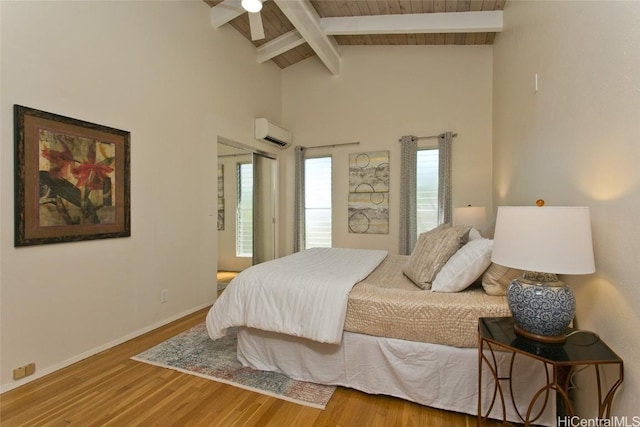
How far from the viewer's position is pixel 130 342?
2.55 meters

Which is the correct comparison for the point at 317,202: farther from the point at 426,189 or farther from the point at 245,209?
the point at 426,189

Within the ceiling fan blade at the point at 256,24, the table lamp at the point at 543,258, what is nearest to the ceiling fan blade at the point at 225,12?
the ceiling fan blade at the point at 256,24

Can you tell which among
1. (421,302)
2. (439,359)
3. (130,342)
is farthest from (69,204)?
(439,359)

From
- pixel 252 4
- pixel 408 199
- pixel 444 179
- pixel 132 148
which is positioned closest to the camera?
pixel 252 4

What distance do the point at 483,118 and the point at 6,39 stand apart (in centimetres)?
475

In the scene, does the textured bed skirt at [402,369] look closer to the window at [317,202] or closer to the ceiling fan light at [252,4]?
the ceiling fan light at [252,4]

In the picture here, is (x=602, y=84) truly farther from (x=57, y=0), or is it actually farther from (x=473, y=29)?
(x=57, y=0)

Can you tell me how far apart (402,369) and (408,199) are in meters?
2.90

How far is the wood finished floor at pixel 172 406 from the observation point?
1.59m

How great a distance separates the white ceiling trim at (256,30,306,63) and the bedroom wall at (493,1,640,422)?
291cm

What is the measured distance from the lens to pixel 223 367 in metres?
2.11

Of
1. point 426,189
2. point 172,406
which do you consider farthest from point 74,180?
point 426,189

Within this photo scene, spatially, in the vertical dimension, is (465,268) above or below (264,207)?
below

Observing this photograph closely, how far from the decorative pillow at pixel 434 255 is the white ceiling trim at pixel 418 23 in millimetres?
2715
